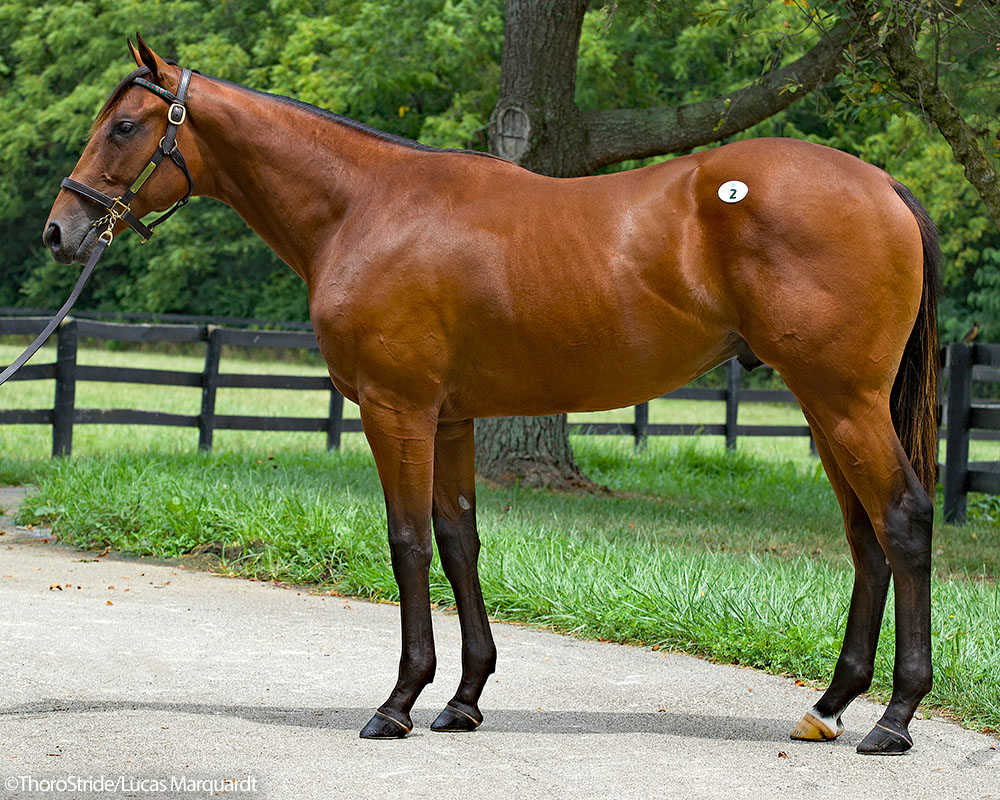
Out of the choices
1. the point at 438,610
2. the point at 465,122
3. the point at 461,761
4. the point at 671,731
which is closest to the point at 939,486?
the point at 438,610

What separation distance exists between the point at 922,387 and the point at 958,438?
604 cm

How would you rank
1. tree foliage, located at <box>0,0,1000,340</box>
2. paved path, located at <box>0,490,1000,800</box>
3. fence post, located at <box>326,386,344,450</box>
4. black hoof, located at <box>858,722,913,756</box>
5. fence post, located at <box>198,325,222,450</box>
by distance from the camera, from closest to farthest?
paved path, located at <box>0,490,1000,800</box> < black hoof, located at <box>858,722,913,756</box> < fence post, located at <box>198,325,222,450</box> < fence post, located at <box>326,386,344,450</box> < tree foliage, located at <box>0,0,1000,340</box>

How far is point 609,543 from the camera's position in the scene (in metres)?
6.90

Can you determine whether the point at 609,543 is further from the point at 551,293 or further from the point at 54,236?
the point at 54,236

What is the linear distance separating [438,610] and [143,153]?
115 inches

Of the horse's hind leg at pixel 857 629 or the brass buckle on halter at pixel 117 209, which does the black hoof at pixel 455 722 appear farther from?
the brass buckle on halter at pixel 117 209

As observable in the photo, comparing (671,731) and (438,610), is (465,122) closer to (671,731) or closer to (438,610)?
(438,610)

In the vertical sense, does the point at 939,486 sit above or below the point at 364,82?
below

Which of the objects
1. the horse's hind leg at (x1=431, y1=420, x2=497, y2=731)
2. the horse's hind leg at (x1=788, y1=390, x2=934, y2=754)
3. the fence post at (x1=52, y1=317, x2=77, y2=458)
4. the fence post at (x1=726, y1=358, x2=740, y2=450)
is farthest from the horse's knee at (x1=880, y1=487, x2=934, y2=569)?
the fence post at (x1=726, y1=358, x2=740, y2=450)

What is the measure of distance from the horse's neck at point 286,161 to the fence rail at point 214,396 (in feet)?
20.5

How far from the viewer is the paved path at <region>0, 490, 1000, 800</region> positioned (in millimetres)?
3432

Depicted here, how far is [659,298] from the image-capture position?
147 inches

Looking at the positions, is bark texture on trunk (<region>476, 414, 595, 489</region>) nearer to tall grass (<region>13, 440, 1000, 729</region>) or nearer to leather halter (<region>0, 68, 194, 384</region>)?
tall grass (<region>13, 440, 1000, 729</region>)

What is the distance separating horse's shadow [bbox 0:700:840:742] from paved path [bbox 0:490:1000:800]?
12 millimetres
